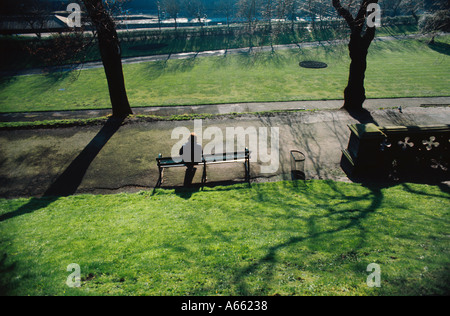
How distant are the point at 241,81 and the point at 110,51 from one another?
11217mm

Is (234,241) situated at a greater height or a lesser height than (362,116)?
lesser

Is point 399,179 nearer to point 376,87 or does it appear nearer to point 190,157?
point 190,157

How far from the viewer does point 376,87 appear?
17.9 meters

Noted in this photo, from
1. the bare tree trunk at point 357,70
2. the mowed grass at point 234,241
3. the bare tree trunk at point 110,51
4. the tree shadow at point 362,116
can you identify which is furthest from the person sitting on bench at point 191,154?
the bare tree trunk at point 357,70

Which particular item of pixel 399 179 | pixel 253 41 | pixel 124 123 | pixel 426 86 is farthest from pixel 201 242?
pixel 253 41

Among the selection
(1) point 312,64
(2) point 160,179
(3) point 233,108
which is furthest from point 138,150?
(1) point 312,64

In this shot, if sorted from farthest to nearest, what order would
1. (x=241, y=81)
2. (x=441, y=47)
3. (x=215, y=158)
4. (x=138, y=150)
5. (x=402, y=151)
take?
(x=441, y=47) → (x=241, y=81) → (x=138, y=150) → (x=215, y=158) → (x=402, y=151)

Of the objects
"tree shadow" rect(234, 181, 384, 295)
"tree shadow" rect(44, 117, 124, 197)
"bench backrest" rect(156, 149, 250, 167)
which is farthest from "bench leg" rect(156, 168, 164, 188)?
"tree shadow" rect(234, 181, 384, 295)

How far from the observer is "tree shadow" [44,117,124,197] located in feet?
28.6

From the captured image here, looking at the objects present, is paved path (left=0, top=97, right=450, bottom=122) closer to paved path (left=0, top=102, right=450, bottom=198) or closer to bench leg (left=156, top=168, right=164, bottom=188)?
paved path (left=0, top=102, right=450, bottom=198)

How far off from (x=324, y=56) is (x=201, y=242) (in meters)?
28.3

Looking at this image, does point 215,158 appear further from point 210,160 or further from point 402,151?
point 402,151

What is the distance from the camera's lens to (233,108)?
50.5ft

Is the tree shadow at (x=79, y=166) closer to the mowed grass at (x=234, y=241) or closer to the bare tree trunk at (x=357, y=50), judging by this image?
the mowed grass at (x=234, y=241)
